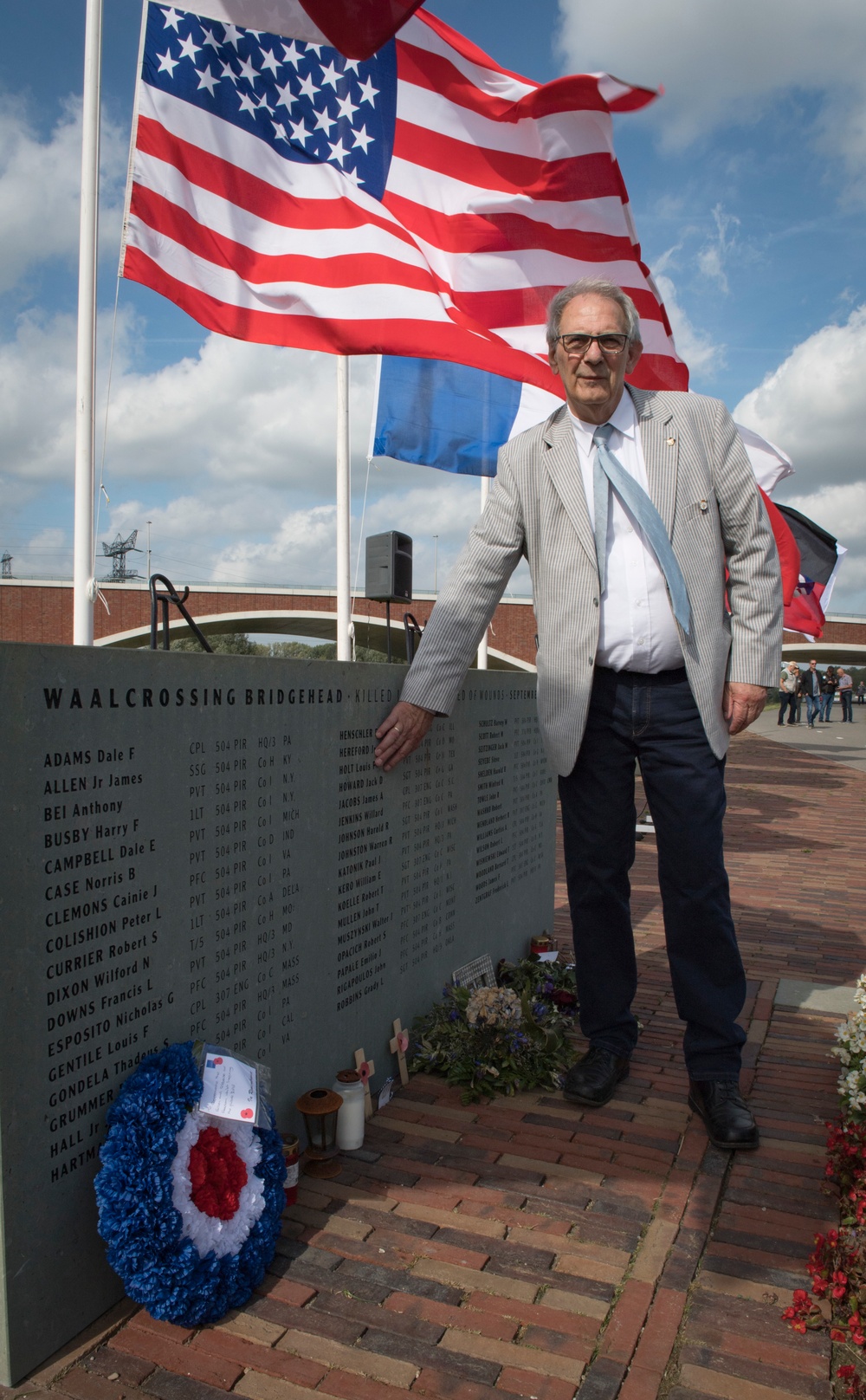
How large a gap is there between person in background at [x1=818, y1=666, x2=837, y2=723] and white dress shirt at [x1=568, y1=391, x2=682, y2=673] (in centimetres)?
2842

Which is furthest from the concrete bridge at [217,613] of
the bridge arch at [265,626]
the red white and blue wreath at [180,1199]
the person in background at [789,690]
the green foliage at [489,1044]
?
the red white and blue wreath at [180,1199]

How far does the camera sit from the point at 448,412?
6312 millimetres

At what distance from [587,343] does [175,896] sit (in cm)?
186

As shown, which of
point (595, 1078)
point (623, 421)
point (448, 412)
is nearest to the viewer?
point (623, 421)

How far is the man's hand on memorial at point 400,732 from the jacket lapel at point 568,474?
71 centimetres

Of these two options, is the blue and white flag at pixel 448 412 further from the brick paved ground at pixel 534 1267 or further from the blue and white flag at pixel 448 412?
the brick paved ground at pixel 534 1267

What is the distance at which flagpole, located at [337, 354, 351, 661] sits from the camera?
6387 mm

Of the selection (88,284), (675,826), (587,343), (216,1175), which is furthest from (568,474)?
(88,284)

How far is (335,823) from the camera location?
278 centimetres

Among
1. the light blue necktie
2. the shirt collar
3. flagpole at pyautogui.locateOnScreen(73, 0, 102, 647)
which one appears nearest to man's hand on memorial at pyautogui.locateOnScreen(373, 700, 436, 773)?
the light blue necktie

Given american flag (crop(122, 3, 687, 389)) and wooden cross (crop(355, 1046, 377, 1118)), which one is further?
american flag (crop(122, 3, 687, 389))

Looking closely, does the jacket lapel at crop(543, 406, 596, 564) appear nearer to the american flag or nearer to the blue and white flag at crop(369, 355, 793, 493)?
the american flag

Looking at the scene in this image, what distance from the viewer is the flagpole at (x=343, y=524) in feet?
21.0

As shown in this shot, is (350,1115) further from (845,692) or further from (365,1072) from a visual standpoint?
(845,692)
